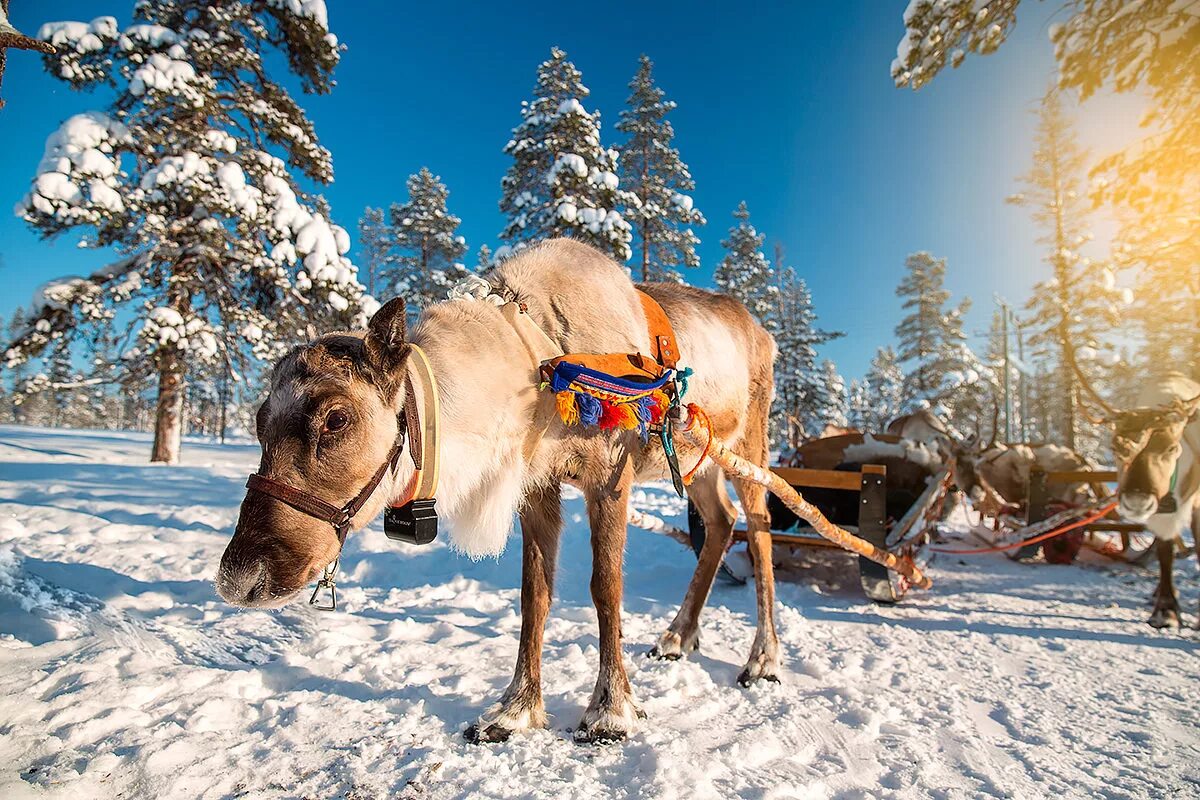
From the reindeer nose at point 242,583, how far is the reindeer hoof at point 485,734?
121 cm

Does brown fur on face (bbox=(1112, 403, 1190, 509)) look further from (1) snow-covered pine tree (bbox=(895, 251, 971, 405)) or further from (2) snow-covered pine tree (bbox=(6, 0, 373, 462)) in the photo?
(1) snow-covered pine tree (bbox=(895, 251, 971, 405))

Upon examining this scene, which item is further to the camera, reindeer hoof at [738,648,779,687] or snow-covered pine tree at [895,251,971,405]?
snow-covered pine tree at [895,251,971,405]

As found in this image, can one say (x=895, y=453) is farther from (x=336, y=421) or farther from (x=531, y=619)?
(x=336, y=421)

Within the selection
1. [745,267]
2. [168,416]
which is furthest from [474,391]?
[745,267]

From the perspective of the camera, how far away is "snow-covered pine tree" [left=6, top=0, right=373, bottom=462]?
1073 cm

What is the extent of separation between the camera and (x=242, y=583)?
5.67 ft

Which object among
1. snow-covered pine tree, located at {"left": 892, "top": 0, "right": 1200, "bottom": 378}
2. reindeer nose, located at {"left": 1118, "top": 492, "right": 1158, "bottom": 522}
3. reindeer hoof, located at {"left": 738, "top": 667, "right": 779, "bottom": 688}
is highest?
snow-covered pine tree, located at {"left": 892, "top": 0, "right": 1200, "bottom": 378}

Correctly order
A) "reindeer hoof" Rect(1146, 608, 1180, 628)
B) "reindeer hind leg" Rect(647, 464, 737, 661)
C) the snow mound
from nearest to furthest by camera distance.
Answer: "reindeer hind leg" Rect(647, 464, 737, 661) → "reindeer hoof" Rect(1146, 608, 1180, 628) → the snow mound

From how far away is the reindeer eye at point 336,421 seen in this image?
1926mm

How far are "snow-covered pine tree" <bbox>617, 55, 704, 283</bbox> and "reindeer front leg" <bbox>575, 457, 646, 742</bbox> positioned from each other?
19.5 meters

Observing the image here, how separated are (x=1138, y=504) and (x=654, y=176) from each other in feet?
66.5

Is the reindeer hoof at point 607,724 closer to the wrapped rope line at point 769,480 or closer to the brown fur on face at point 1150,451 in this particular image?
the wrapped rope line at point 769,480

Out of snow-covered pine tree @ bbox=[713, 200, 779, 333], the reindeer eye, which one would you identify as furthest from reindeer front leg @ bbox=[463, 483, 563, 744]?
snow-covered pine tree @ bbox=[713, 200, 779, 333]

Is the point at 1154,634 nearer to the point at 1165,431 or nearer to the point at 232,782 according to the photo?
the point at 1165,431
